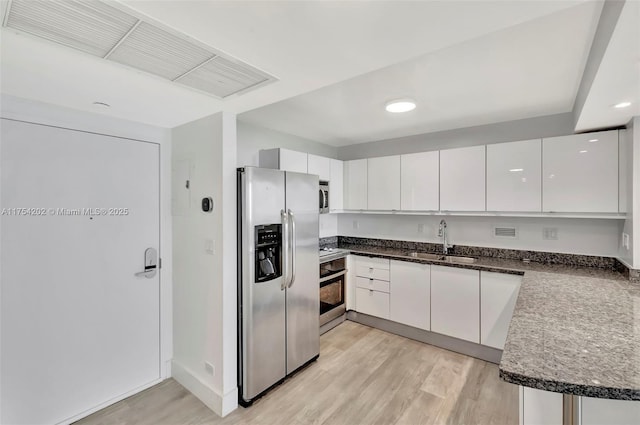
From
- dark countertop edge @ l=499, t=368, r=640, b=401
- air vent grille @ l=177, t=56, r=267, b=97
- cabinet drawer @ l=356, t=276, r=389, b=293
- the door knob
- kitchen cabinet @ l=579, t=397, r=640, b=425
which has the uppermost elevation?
air vent grille @ l=177, t=56, r=267, b=97

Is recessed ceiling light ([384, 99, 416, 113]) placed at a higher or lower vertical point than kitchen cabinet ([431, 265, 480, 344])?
higher

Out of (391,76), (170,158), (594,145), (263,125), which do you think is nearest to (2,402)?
(170,158)

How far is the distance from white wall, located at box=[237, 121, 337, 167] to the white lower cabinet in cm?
286

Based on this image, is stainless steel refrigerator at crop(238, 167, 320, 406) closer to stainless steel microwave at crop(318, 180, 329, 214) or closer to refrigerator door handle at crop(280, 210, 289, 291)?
refrigerator door handle at crop(280, 210, 289, 291)

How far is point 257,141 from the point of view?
10.7ft

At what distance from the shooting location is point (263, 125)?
326 cm

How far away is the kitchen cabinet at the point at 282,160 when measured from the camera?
307cm

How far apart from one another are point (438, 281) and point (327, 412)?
1.72 metres

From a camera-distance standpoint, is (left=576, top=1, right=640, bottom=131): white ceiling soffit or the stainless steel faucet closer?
(left=576, top=1, right=640, bottom=131): white ceiling soffit

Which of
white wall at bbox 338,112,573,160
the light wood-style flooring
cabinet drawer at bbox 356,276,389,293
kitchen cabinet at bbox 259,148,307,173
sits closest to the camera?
the light wood-style flooring

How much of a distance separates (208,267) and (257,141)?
161 centimetres

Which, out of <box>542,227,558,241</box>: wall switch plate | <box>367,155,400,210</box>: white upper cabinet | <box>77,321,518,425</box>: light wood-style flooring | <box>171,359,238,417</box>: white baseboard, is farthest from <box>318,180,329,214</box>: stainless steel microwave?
<box>542,227,558,241</box>: wall switch plate

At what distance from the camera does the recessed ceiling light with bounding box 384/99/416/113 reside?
95.0 inches

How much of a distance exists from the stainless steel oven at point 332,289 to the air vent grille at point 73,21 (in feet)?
8.93
